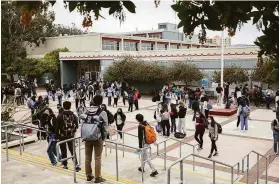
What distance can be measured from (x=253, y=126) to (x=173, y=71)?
12.7m

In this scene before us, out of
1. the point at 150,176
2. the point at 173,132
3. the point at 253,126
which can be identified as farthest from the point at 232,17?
the point at 253,126

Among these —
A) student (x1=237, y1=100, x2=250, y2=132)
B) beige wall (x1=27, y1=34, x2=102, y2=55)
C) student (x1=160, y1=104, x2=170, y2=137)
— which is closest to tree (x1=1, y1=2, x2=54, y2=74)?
beige wall (x1=27, y1=34, x2=102, y2=55)

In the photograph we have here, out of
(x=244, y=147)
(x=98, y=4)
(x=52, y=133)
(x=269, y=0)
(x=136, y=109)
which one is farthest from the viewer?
(x=136, y=109)

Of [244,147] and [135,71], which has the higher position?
[135,71]

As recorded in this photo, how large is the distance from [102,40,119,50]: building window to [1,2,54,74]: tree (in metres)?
6.72

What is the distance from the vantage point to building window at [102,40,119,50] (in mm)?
37906

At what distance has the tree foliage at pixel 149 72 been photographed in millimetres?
27516

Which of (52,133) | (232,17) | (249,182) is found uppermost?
(232,17)

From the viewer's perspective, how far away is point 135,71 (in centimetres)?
2992

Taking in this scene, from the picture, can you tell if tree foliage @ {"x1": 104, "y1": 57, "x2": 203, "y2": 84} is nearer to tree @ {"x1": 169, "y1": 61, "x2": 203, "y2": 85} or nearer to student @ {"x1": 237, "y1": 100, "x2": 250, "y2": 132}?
tree @ {"x1": 169, "y1": 61, "x2": 203, "y2": 85}

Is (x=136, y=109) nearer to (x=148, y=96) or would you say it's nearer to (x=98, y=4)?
(x=148, y=96)

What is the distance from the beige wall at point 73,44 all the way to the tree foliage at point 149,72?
6.97 m

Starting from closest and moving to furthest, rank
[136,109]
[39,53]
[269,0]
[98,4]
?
[269,0] < [98,4] < [136,109] < [39,53]

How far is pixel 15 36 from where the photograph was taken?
135ft
